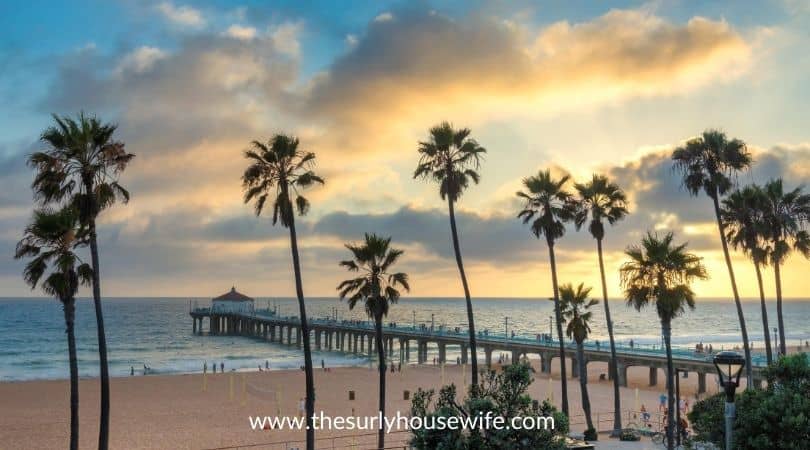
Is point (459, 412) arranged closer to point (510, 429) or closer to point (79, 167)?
point (510, 429)

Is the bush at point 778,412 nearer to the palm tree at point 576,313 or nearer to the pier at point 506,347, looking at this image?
the pier at point 506,347

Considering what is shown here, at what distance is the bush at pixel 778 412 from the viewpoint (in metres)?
11.9

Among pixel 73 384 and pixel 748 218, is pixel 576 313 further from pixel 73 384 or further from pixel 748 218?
pixel 73 384

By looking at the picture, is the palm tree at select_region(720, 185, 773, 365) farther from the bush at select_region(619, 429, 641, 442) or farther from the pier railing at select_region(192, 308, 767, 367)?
the pier railing at select_region(192, 308, 767, 367)

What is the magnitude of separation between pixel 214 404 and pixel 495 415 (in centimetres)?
4007

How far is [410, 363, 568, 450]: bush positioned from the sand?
54.7ft

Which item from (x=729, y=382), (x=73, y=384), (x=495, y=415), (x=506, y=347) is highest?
(x=729, y=382)

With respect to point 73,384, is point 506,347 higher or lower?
lower

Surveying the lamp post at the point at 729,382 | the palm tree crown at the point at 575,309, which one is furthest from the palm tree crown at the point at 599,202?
the lamp post at the point at 729,382

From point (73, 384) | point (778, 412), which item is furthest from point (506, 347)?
point (778, 412)

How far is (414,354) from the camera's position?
108312 millimetres

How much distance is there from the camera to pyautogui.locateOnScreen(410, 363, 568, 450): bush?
9328 mm

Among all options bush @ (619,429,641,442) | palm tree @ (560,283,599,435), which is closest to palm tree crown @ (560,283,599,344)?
palm tree @ (560,283,599,435)

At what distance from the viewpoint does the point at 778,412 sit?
39.7ft
